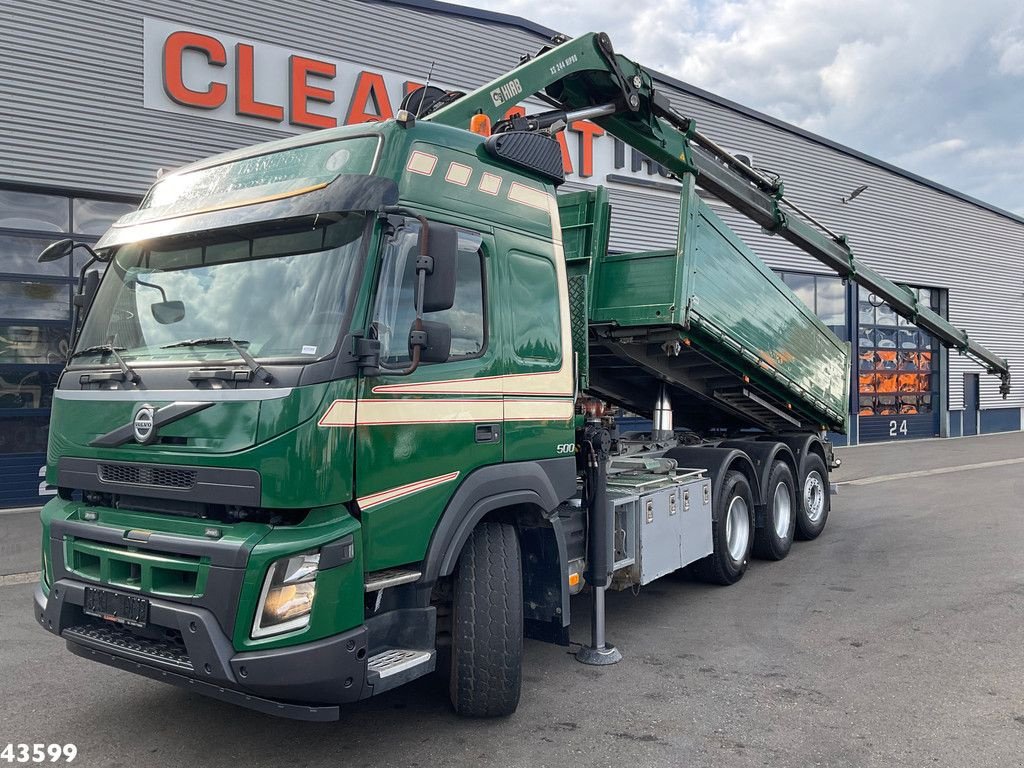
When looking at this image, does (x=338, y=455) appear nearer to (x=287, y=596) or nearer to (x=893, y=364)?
(x=287, y=596)

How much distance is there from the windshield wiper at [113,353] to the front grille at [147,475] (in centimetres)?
41

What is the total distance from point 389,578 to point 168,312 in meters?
1.70

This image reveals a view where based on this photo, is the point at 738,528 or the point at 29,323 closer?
the point at 738,528

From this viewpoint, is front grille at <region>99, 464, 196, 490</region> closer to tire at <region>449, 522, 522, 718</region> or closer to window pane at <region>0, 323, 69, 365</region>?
tire at <region>449, 522, 522, 718</region>

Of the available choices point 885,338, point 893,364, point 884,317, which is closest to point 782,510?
point 885,338

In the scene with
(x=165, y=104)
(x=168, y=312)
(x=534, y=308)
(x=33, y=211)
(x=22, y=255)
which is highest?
(x=165, y=104)

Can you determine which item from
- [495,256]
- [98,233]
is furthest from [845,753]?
[98,233]

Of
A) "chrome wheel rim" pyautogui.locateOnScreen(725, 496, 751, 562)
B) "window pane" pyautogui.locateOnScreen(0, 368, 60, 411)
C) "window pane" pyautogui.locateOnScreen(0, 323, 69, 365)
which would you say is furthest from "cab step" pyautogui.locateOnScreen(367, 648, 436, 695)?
"window pane" pyautogui.locateOnScreen(0, 368, 60, 411)

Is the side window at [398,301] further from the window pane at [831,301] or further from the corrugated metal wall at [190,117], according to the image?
the window pane at [831,301]

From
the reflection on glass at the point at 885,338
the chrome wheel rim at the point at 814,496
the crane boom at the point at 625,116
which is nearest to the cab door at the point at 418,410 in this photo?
the crane boom at the point at 625,116

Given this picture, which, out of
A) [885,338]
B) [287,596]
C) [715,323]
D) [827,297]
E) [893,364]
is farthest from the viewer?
[893,364]

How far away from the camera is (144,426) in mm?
3664

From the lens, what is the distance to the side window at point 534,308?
15.1 feet

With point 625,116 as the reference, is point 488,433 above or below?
below
